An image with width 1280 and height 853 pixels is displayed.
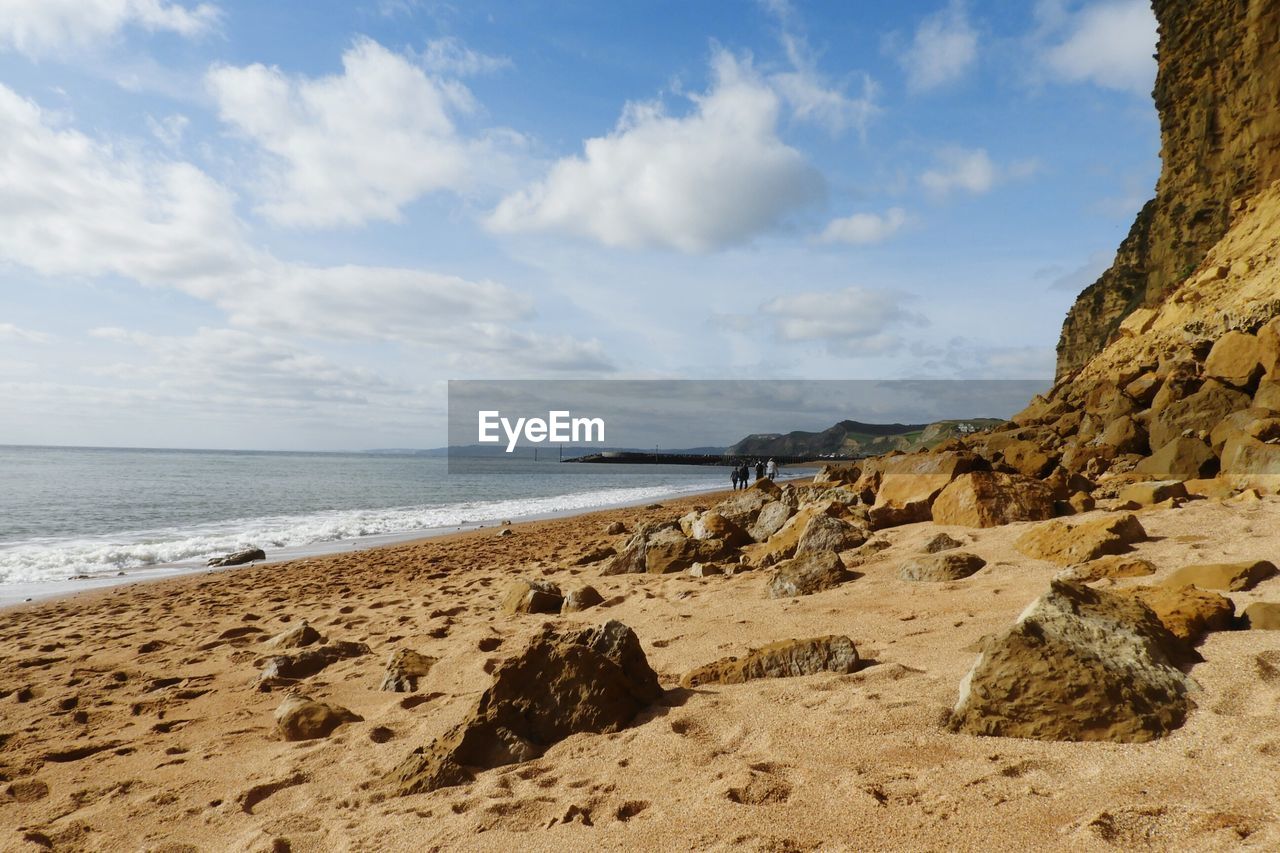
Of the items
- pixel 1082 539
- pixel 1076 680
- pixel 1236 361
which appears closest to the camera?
pixel 1076 680

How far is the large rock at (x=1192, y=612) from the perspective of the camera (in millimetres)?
3123

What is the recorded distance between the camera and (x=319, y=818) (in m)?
2.83

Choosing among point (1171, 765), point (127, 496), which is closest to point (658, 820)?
point (1171, 765)

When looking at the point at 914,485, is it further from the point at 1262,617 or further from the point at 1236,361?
the point at 1236,361

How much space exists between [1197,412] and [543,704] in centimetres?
1029

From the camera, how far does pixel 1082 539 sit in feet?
16.6

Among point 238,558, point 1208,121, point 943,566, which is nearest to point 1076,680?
point 943,566

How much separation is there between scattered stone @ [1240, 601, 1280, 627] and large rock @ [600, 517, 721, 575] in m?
5.02

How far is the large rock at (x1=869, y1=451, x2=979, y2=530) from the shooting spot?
7.46 metres

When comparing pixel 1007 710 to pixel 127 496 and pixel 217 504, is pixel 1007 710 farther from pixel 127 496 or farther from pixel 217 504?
pixel 127 496

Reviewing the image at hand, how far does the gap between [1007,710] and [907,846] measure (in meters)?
0.88

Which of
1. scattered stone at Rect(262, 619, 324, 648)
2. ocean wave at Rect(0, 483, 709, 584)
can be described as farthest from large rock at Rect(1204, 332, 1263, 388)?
ocean wave at Rect(0, 483, 709, 584)

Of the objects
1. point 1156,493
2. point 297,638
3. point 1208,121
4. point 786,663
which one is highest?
point 1208,121

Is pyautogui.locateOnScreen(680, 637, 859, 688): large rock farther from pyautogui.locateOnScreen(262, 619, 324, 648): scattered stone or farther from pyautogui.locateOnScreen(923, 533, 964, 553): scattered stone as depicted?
pyautogui.locateOnScreen(262, 619, 324, 648): scattered stone
